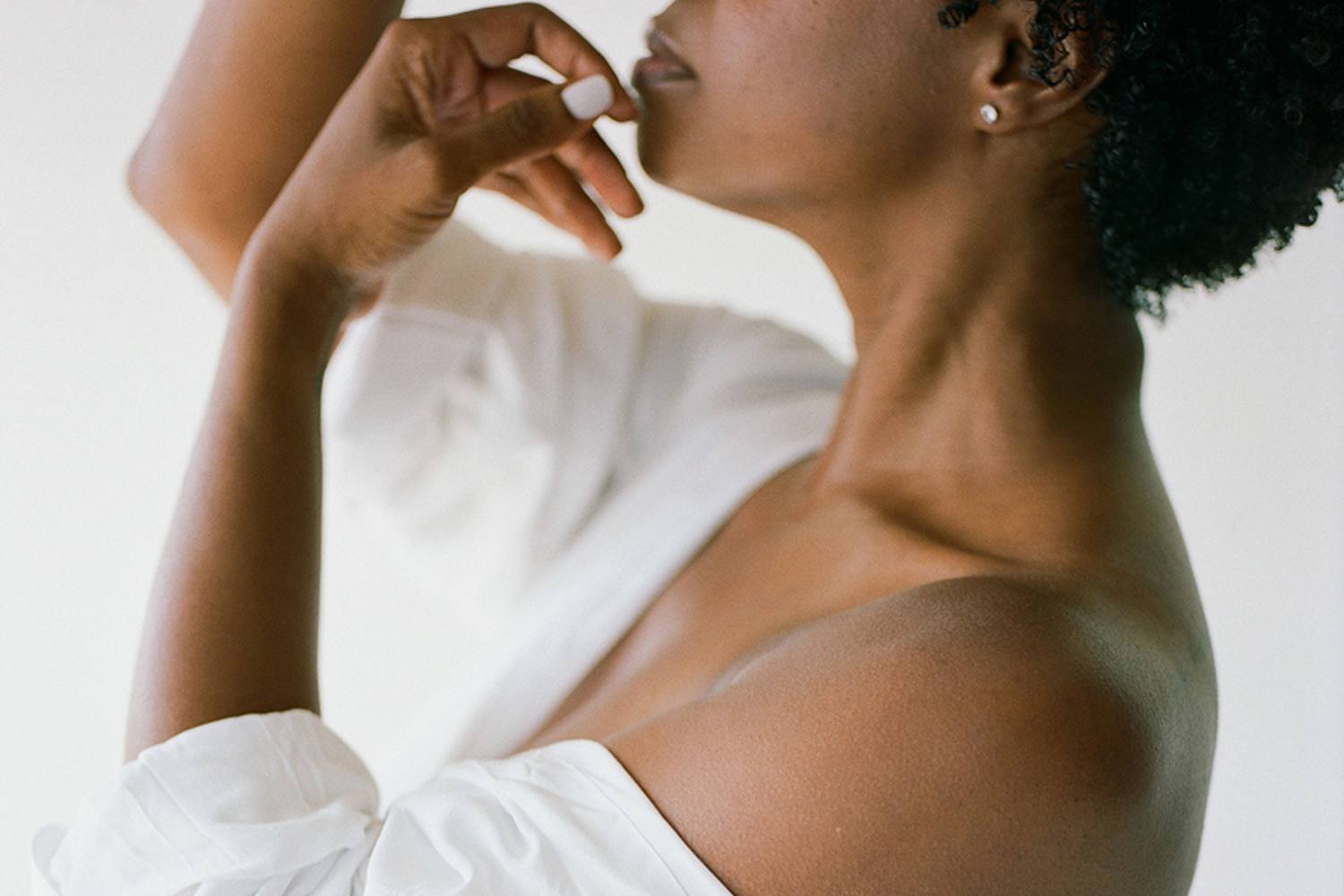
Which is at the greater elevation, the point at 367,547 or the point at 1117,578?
the point at 1117,578

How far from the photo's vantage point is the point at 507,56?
Answer: 1.10 m

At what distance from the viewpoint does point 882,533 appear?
1067 millimetres

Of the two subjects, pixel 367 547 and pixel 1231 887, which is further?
pixel 367 547

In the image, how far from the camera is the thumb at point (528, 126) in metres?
1.00

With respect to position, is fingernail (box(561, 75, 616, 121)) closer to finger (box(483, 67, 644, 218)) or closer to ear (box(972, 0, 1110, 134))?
finger (box(483, 67, 644, 218))

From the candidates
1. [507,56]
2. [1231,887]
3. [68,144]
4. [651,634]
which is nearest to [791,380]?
[651,634]

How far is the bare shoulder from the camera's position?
801mm

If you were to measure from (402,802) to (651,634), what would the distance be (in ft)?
1.04

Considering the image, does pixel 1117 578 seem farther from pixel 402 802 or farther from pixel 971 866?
pixel 402 802

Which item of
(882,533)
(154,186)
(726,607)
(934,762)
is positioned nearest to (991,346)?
(882,533)

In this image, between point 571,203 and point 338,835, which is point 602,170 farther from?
point 338,835

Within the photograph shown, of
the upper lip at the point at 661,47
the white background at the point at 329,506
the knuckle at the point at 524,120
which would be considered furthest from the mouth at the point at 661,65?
the white background at the point at 329,506

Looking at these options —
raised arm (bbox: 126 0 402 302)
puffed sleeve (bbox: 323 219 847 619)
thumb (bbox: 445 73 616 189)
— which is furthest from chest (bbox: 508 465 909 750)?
→ raised arm (bbox: 126 0 402 302)

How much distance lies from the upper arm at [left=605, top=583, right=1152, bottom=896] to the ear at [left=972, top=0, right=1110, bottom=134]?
14.2 inches
